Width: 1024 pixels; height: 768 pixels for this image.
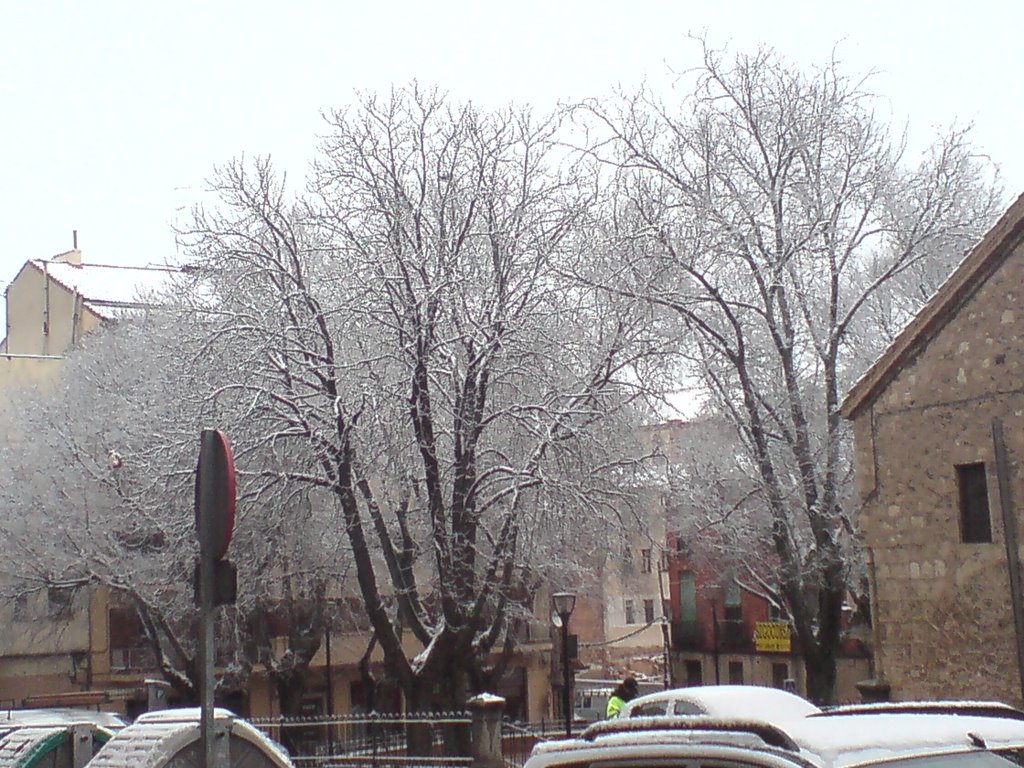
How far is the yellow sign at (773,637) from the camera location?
124 ft

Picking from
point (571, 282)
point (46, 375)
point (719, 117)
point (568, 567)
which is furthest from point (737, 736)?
point (46, 375)

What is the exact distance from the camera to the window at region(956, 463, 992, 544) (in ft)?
56.9

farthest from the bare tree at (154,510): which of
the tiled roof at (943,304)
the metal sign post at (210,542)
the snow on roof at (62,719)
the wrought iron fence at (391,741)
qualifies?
the metal sign post at (210,542)

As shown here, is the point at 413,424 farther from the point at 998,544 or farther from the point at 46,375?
the point at 46,375

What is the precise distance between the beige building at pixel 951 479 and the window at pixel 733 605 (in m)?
23.5

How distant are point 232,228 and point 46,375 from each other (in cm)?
1954

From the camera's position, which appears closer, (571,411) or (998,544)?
(998,544)

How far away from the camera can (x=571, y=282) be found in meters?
22.4

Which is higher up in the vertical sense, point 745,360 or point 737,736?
point 745,360

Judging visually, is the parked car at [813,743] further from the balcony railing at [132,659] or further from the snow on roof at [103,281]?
the snow on roof at [103,281]

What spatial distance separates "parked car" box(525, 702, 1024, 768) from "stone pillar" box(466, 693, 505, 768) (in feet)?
34.1

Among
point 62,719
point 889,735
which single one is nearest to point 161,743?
point 889,735

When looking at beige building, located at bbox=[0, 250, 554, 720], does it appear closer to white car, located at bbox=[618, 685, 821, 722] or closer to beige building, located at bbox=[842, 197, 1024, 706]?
white car, located at bbox=[618, 685, 821, 722]

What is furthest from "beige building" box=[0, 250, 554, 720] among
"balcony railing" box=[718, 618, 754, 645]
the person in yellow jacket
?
the person in yellow jacket
